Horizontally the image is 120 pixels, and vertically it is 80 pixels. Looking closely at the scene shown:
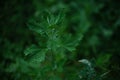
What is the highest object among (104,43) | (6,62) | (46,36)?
(46,36)

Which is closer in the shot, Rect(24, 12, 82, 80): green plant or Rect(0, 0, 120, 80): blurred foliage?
Rect(24, 12, 82, 80): green plant

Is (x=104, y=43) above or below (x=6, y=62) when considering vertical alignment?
below

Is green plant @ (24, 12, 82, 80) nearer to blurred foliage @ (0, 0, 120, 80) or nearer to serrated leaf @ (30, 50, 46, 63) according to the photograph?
serrated leaf @ (30, 50, 46, 63)

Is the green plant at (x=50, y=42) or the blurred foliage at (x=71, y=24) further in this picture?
Answer: the blurred foliage at (x=71, y=24)

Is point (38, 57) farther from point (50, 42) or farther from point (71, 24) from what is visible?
point (71, 24)

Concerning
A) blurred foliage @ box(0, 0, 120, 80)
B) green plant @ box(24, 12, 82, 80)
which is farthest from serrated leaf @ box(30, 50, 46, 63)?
blurred foliage @ box(0, 0, 120, 80)

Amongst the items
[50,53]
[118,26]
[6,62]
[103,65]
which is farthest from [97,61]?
[118,26]

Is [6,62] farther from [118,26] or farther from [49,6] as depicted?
[118,26]

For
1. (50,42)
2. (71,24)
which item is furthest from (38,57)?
(71,24)

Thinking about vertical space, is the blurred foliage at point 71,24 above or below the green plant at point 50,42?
below

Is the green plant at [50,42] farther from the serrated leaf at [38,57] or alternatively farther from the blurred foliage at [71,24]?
the blurred foliage at [71,24]

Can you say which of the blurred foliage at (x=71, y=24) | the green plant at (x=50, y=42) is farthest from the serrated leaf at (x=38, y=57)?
the blurred foliage at (x=71, y=24)
